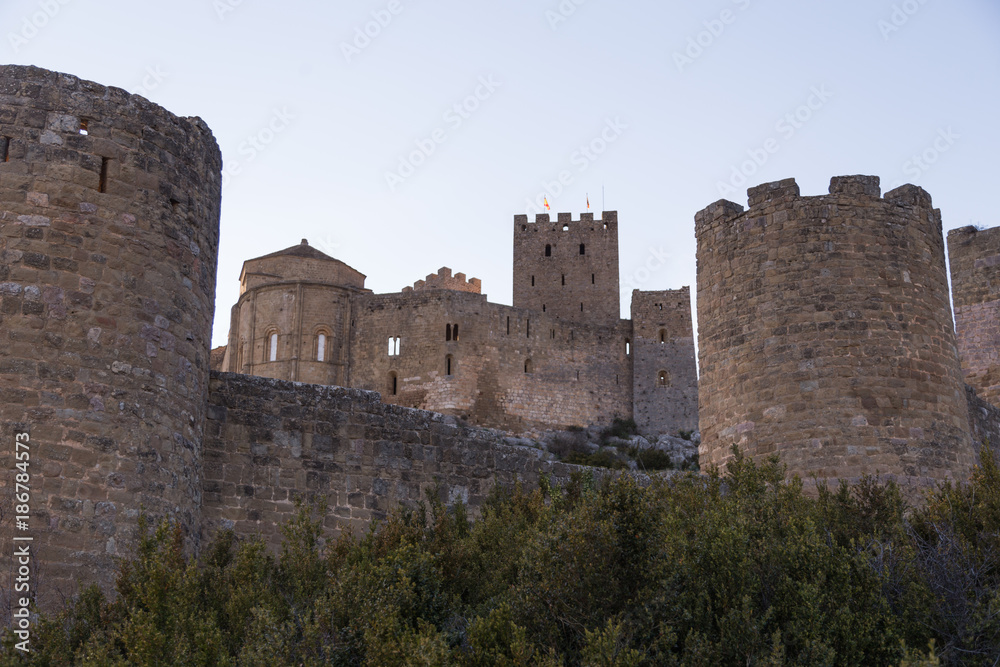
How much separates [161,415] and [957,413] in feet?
26.2

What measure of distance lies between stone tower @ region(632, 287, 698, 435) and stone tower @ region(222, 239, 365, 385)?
495 inches

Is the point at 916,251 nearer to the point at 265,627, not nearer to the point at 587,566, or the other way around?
the point at 587,566

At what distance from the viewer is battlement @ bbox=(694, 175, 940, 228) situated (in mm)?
11211

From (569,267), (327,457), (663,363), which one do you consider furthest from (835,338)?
(569,267)

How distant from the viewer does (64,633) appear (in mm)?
5621

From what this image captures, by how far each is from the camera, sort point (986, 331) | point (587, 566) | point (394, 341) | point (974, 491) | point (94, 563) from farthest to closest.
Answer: point (394, 341) < point (986, 331) < point (974, 491) < point (94, 563) < point (587, 566)

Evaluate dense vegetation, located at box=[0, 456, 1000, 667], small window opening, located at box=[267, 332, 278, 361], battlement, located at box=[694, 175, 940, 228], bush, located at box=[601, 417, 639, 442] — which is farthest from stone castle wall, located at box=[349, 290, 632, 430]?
dense vegetation, located at box=[0, 456, 1000, 667]

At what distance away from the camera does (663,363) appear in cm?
4594

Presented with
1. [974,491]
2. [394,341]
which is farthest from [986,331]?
[394,341]

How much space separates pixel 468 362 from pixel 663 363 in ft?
30.5

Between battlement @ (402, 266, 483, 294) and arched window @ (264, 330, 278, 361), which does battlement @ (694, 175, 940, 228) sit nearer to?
arched window @ (264, 330, 278, 361)

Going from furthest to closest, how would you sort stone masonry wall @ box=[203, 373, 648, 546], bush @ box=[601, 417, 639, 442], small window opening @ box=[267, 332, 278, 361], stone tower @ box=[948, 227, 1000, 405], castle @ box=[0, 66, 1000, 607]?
bush @ box=[601, 417, 639, 442]
small window opening @ box=[267, 332, 278, 361]
stone tower @ box=[948, 227, 1000, 405]
stone masonry wall @ box=[203, 373, 648, 546]
castle @ box=[0, 66, 1000, 607]

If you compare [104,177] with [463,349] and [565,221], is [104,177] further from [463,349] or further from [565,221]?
[565,221]

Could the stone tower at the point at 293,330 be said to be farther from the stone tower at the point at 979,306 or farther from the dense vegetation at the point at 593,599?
the dense vegetation at the point at 593,599
